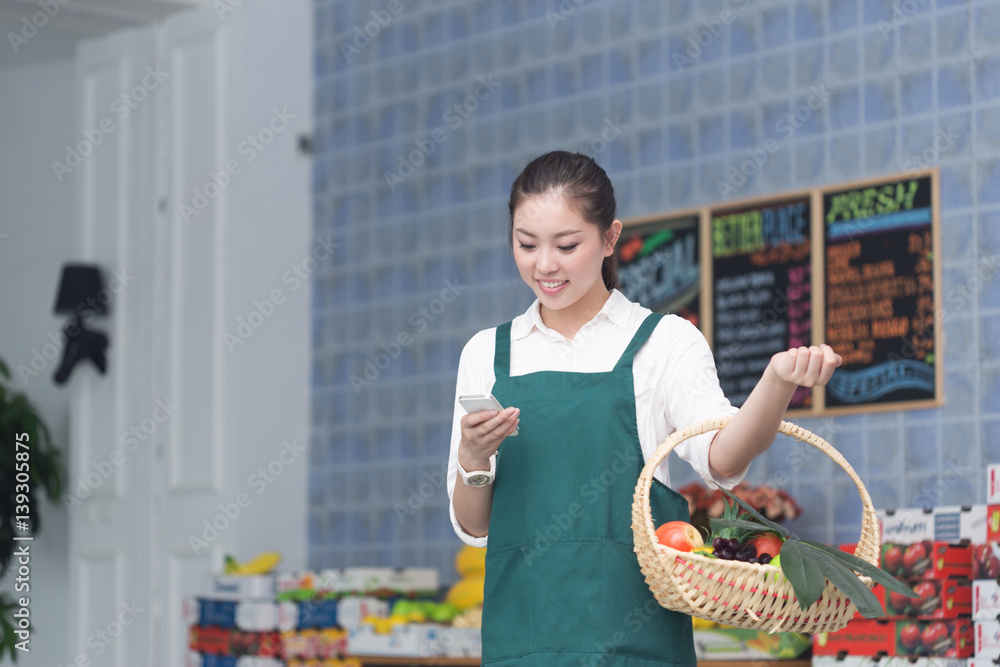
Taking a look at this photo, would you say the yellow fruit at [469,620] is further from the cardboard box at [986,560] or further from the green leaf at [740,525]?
the green leaf at [740,525]

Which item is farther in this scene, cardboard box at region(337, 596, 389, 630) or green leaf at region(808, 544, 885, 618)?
cardboard box at region(337, 596, 389, 630)

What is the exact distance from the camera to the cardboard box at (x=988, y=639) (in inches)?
109

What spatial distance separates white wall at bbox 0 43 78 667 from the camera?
695 cm

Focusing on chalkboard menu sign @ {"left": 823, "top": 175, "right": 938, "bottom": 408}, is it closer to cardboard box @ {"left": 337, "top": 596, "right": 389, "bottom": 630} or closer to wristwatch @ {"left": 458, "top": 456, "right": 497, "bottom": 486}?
cardboard box @ {"left": 337, "top": 596, "right": 389, "bottom": 630}

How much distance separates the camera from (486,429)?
1644mm

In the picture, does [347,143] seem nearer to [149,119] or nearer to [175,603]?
[149,119]

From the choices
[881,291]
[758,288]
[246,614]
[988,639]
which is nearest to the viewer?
[988,639]

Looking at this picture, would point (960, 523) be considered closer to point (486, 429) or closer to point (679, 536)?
point (679, 536)

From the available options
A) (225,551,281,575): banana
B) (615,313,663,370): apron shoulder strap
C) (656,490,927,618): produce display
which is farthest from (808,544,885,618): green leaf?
(225,551,281,575): banana

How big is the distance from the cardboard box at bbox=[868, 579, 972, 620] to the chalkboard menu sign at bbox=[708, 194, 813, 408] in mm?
884

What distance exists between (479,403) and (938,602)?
1700 mm

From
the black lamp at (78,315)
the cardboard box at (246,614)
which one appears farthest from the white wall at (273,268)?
the black lamp at (78,315)

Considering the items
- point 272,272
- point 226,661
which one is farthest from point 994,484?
point 272,272

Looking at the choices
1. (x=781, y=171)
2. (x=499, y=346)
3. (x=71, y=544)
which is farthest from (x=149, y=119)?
(x=499, y=346)
